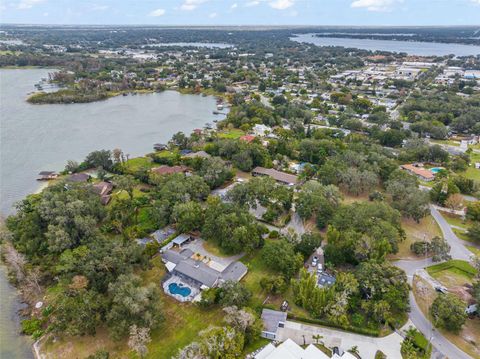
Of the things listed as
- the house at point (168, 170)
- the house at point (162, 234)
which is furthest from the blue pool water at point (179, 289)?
the house at point (168, 170)

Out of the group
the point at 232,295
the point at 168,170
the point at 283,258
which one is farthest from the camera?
the point at 168,170

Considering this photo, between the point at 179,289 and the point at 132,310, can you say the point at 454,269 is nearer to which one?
the point at 179,289

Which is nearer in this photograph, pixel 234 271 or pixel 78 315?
pixel 78 315

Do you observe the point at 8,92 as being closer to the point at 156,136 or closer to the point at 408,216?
the point at 156,136

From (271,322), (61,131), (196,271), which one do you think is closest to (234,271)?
(196,271)

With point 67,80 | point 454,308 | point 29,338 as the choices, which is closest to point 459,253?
point 454,308
